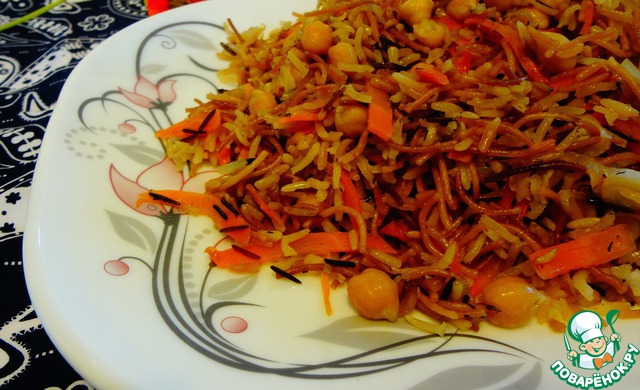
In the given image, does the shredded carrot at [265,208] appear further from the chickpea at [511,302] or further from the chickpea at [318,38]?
the chickpea at [511,302]

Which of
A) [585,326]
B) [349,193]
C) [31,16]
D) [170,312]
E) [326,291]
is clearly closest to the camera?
[170,312]

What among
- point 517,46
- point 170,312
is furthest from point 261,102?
point 517,46

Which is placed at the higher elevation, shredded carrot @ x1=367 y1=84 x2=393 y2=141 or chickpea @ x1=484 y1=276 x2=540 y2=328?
shredded carrot @ x1=367 y1=84 x2=393 y2=141

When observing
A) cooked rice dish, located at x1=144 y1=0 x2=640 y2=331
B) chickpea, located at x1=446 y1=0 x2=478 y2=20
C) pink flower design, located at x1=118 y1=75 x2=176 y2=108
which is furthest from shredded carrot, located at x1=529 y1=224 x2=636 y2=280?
pink flower design, located at x1=118 y1=75 x2=176 y2=108

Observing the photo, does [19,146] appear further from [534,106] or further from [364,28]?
[534,106]

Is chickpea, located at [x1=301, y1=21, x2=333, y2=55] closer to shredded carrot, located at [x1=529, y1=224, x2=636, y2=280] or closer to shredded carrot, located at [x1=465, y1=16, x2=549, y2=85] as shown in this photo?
shredded carrot, located at [x1=465, y1=16, x2=549, y2=85]

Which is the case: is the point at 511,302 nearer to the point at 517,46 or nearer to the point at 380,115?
the point at 380,115

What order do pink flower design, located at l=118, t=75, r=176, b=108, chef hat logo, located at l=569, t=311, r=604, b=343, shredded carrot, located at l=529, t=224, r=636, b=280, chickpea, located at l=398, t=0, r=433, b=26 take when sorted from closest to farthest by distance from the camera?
chef hat logo, located at l=569, t=311, r=604, b=343, shredded carrot, located at l=529, t=224, r=636, b=280, chickpea, located at l=398, t=0, r=433, b=26, pink flower design, located at l=118, t=75, r=176, b=108
